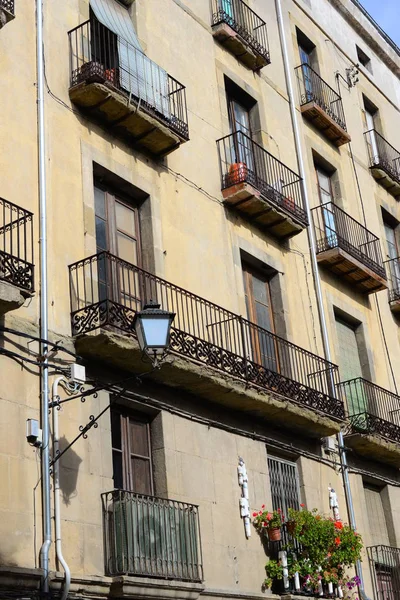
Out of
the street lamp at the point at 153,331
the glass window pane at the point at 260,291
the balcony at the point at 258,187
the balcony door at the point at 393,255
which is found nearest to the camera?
the street lamp at the point at 153,331

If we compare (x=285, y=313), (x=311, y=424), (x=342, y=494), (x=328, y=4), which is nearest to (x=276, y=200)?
(x=285, y=313)

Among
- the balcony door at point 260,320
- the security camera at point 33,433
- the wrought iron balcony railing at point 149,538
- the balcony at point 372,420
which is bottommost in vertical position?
the wrought iron balcony railing at point 149,538

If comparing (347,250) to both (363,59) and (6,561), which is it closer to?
(363,59)

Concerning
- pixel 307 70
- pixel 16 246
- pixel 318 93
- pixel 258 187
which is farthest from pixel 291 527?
pixel 307 70

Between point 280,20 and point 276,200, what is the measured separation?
601 cm

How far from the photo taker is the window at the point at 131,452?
45.5 ft

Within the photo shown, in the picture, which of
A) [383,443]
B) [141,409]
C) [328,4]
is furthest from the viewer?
[328,4]

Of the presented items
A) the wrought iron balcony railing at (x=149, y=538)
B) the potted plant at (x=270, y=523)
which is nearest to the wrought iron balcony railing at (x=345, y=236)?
the potted plant at (x=270, y=523)

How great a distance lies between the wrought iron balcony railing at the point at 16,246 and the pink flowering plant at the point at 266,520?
537cm

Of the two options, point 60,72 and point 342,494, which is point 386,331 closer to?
point 342,494

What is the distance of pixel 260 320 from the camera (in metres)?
18.5

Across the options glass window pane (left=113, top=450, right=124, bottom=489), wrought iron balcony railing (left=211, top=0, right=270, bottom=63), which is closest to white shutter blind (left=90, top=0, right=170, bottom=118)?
wrought iron balcony railing (left=211, top=0, right=270, bottom=63)

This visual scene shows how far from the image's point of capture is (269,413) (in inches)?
651

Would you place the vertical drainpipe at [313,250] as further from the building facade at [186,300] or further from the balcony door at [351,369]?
the balcony door at [351,369]
